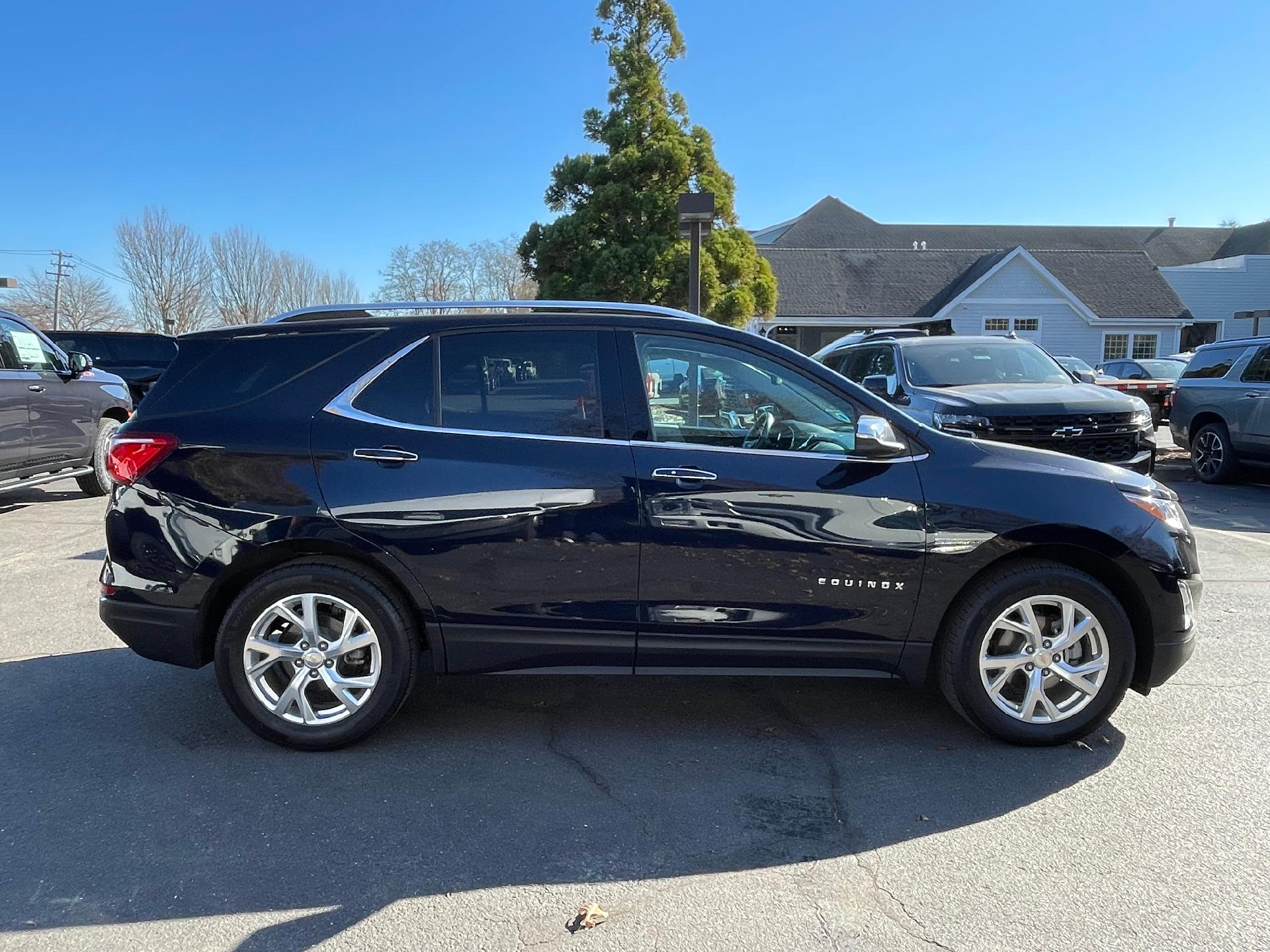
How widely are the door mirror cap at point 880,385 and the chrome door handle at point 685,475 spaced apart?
18.0ft

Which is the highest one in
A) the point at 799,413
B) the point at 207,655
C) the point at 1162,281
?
the point at 1162,281

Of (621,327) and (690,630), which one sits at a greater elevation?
(621,327)

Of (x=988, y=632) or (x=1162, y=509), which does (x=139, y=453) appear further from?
(x=1162, y=509)

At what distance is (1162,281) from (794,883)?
114ft

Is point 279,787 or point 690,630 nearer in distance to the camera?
point 279,787

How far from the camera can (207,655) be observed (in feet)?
11.8

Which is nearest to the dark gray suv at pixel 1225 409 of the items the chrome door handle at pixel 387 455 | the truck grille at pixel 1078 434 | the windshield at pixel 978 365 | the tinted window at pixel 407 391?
the windshield at pixel 978 365

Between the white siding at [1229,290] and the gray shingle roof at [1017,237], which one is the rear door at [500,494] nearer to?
the white siding at [1229,290]

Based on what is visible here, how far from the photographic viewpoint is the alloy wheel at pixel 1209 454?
10469mm

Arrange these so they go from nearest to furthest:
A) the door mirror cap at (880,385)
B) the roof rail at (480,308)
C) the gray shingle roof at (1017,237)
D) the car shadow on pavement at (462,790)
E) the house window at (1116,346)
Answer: the car shadow on pavement at (462,790) < the roof rail at (480,308) < the door mirror cap at (880,385) < the house window at (1116,346) < the gray shingle roof at (1017,237)

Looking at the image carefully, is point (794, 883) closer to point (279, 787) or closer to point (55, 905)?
point (279, 787)

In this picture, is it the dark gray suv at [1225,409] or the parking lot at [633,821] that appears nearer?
the parking lot at [633,821]

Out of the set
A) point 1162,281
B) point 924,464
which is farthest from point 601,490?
point 1162,281

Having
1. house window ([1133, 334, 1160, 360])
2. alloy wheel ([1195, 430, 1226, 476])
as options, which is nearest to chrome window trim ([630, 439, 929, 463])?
alloy wheel ([1195, 430, 1226, 476])
